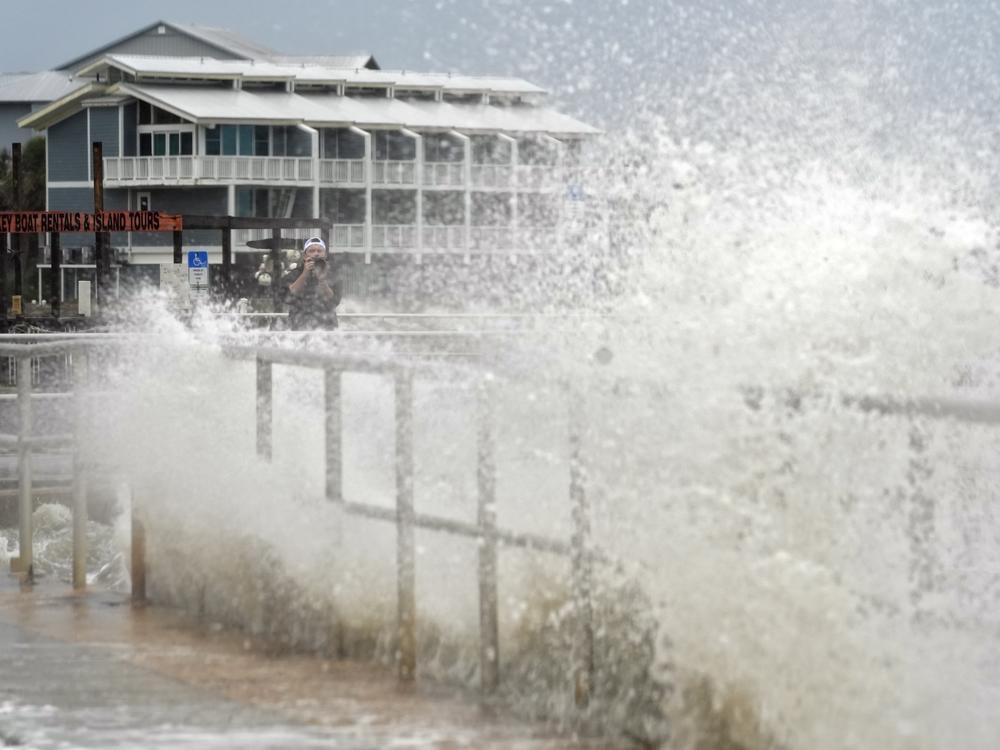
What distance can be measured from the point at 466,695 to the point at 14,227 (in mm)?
34996

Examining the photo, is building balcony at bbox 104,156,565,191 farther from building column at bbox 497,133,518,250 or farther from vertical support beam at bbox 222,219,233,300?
vertical support beam at bbox 222,219,233,300

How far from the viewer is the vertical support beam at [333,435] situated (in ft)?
23.9

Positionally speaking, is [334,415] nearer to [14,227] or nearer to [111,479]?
[111,479]

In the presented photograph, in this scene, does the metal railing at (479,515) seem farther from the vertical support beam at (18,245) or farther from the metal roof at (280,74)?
the metal roof at (280,74)

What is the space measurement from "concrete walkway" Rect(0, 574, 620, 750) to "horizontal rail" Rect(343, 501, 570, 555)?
53cm

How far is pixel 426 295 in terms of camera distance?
237ft

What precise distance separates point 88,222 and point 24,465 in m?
29.5

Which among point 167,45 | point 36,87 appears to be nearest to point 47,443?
point 167,45

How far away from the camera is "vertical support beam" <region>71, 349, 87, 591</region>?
28.6ft

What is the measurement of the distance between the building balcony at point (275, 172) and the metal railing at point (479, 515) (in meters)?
61.2

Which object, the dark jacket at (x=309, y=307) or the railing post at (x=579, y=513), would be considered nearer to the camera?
the railing post at (x=579, y=513)

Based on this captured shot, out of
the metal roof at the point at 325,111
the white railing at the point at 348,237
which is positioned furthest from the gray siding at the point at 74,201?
the white railing at the point at 348,237


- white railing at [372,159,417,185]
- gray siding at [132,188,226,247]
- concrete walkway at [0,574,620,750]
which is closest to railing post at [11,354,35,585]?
concrete walkway at [0,574,620,750]

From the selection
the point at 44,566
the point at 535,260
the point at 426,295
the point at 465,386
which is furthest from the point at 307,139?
the point at 465,386
